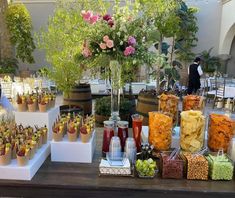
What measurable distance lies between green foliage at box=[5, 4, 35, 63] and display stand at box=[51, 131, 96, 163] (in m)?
8.47

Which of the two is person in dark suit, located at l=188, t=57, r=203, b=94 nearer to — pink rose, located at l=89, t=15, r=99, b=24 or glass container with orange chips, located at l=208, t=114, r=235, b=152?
pink rose, located at l=89, t=15, r=99, b=24

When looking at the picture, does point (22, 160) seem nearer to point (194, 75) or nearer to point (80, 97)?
point (80, 97)

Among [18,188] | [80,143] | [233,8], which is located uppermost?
[233,8]

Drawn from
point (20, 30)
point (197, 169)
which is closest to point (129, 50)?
point (197, 169)

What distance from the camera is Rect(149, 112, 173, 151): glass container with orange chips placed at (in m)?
1.52

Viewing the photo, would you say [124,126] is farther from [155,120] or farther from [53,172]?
[53,172]

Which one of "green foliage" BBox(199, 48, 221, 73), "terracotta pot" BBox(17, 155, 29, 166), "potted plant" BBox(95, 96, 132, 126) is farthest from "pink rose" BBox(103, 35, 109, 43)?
"green foliage" BBox(199, 48, 221, 73)

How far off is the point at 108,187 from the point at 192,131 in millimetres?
582

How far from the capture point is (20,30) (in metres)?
9.16

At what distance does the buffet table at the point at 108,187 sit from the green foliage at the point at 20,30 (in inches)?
341

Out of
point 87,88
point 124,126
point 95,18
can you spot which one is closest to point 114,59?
point 95,18

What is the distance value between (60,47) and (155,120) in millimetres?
2895

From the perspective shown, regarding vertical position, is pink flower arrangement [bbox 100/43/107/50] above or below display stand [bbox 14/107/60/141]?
above

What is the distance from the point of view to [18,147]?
1.35 m
